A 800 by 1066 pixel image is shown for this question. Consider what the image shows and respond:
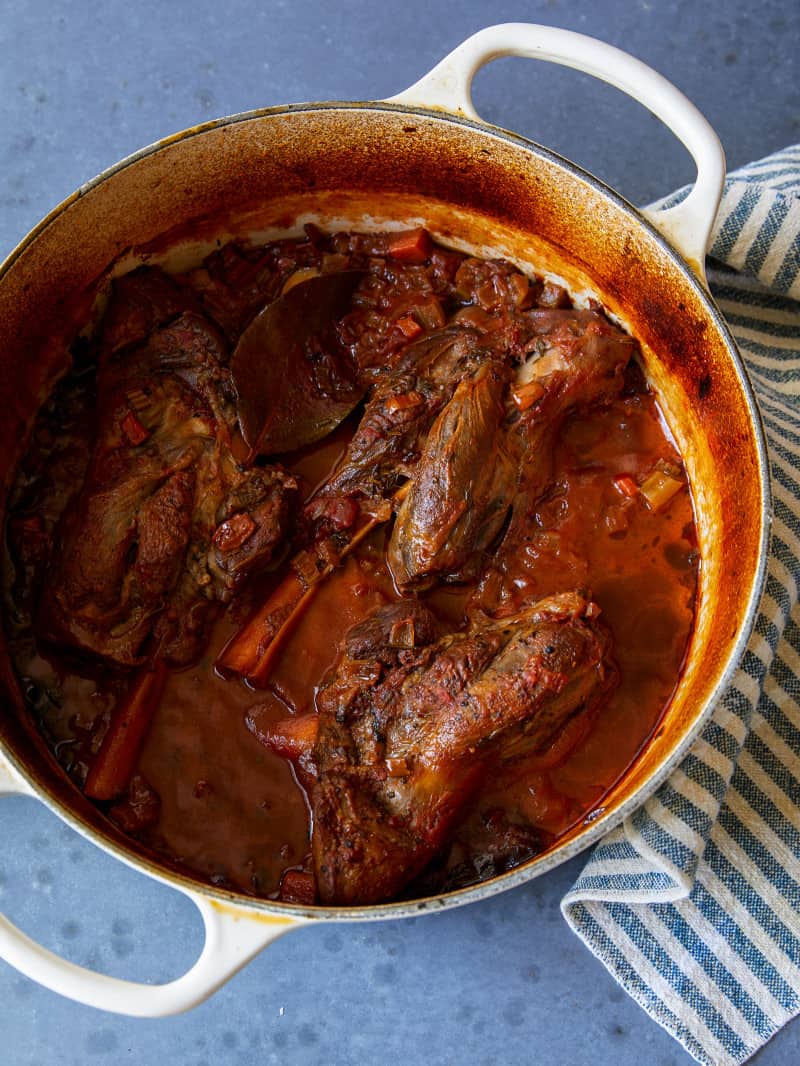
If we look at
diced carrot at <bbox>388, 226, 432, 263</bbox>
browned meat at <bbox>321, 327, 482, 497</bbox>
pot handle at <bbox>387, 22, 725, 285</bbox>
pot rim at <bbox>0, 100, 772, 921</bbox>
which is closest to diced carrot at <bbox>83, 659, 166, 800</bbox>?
pot rim at <bbox>0, 100, 772, 921</bbox>

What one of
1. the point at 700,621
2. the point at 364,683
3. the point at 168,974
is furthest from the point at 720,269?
the point at 168,974

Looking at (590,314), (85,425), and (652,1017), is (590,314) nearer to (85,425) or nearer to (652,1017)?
(85,425)

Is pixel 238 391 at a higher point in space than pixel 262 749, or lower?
higher

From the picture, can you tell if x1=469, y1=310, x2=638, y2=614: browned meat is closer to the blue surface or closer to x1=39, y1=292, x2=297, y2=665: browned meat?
x1=39, y1=292, x2=297, y2=665: browned meat

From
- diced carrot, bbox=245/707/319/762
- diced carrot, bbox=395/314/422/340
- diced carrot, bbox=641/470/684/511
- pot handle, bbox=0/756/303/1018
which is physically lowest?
pot handle, bbox=0/756/303/1018

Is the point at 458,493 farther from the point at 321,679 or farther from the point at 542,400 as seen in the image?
the point at 321,679
